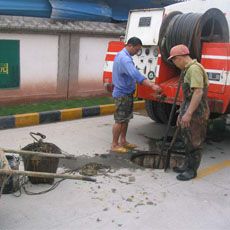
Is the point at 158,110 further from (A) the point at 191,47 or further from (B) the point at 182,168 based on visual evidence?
(B) the point at 182,168

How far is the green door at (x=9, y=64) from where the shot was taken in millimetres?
8086

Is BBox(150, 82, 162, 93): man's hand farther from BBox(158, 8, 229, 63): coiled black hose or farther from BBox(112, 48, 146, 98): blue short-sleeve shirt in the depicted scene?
BBox(158, 8, 229, 63): coiled black hose

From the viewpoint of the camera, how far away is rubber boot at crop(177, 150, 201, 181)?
17.1ft

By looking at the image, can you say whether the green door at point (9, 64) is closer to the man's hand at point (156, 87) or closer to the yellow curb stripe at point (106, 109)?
the yellow curb stripe at point (106, 109)

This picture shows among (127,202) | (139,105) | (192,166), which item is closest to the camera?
(127,202)

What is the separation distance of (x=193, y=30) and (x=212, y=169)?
72.7 inches

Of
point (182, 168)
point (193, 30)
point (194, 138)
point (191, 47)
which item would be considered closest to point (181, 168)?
point (182, 168)

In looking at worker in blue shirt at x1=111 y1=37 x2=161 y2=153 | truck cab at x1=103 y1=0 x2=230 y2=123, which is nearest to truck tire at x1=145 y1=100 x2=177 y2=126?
truck cab at x1=103 y1=0 x2=230 y2=123

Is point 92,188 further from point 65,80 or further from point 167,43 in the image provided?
point 65,80

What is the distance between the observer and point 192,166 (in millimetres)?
5242

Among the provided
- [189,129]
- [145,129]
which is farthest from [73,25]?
[189,129]

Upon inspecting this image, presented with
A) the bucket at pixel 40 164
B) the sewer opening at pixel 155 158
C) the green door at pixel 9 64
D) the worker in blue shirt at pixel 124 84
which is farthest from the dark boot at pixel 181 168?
the green door at pixel 9 64

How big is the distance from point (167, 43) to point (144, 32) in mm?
485

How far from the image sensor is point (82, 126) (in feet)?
25.0
